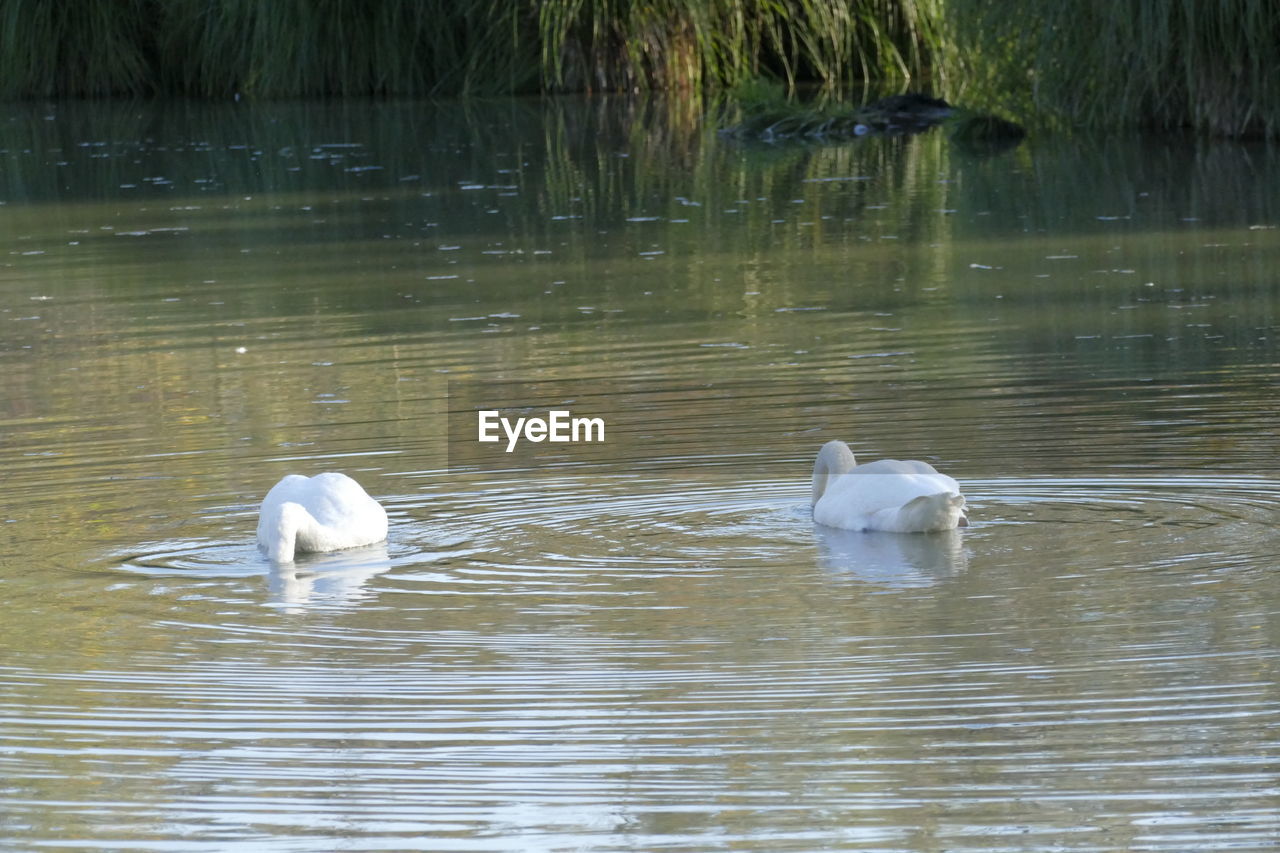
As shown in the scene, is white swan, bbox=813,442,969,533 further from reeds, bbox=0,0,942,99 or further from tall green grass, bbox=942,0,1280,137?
reeds, bbox=0,0,942,99

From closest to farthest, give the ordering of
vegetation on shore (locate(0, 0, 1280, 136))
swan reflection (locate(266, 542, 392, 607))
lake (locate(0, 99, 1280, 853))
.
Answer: lake (locate(0, 99, 1280, 853)) → swan reflection (locate(266, 542, 392, 607)) → vegetation on shore (locate(0, 0, 1280, 136))

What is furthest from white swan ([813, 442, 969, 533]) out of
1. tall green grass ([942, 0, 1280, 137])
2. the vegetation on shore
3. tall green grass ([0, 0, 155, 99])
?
tall green grass ([0, 0, 155, 99])

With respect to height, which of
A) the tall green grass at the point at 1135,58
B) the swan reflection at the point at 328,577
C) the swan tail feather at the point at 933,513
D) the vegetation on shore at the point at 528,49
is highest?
the vegetation on shore at the point at 528,49

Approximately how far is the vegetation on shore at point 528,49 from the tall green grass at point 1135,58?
36 mm

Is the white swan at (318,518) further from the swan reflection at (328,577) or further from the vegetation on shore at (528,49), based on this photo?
Result: the vegetation on shore at (528,49)

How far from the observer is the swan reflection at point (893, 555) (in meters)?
5.89

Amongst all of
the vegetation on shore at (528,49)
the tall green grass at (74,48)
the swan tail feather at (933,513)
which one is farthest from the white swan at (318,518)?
the tall green grass at (74,48)

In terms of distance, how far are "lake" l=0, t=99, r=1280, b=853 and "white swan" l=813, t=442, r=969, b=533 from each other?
0.23 ft

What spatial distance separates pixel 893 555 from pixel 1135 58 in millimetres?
12503

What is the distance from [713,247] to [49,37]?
18680 mm

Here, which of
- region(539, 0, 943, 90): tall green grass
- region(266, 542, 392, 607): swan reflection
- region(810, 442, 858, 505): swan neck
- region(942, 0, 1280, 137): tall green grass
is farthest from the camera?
region(539, 0, 943, 90): tall green grass

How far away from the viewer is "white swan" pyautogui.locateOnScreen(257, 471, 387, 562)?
619cm

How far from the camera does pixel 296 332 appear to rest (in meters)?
10.5

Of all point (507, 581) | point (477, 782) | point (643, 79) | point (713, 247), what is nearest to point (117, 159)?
point (643, 79)
